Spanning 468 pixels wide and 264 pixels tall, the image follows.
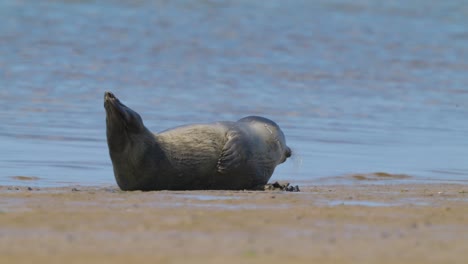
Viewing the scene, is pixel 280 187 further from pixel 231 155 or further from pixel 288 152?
pixel 288 152

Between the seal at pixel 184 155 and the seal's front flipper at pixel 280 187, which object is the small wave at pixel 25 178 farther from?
the seal's front flipper at pixel 280 187

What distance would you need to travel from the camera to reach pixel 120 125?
29.3 ft

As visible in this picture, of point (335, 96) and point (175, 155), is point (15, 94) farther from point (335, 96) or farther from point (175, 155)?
point (175, 155)

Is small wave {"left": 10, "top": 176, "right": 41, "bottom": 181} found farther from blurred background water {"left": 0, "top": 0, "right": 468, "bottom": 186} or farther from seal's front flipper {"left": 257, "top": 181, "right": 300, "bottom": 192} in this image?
seal's front flipper {"left": 257, "top": 181, "right": 300, "bottom": 192}

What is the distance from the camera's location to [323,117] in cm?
1368

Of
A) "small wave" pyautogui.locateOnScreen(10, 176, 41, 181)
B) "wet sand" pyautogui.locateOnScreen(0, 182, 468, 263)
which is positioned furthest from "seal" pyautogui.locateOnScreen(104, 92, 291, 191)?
"small wave" pyautogui.locateOnScreen(10, 176, 41, 181)

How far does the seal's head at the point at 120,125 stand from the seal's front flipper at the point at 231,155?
681 mm

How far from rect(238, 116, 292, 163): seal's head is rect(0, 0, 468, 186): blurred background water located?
41 centimetres

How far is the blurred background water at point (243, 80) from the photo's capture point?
11078mm

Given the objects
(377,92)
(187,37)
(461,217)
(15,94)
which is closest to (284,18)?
(187,37)

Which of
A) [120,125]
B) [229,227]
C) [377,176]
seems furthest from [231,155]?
[229,227]

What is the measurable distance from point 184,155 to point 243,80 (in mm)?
7940

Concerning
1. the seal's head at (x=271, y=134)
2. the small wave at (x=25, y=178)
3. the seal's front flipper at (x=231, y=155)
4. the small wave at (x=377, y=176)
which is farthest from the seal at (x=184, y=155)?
the small wave at (x=377, y=176)

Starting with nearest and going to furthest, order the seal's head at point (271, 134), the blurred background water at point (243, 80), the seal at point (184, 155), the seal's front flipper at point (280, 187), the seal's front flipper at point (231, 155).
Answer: the seal's front flipper at point (280, 187) → the seal at point (184, 155) → the seal's front flipper at point (231, 155) → the seal's head at point (271, 134) → the blurred background water at point (243, 80)
